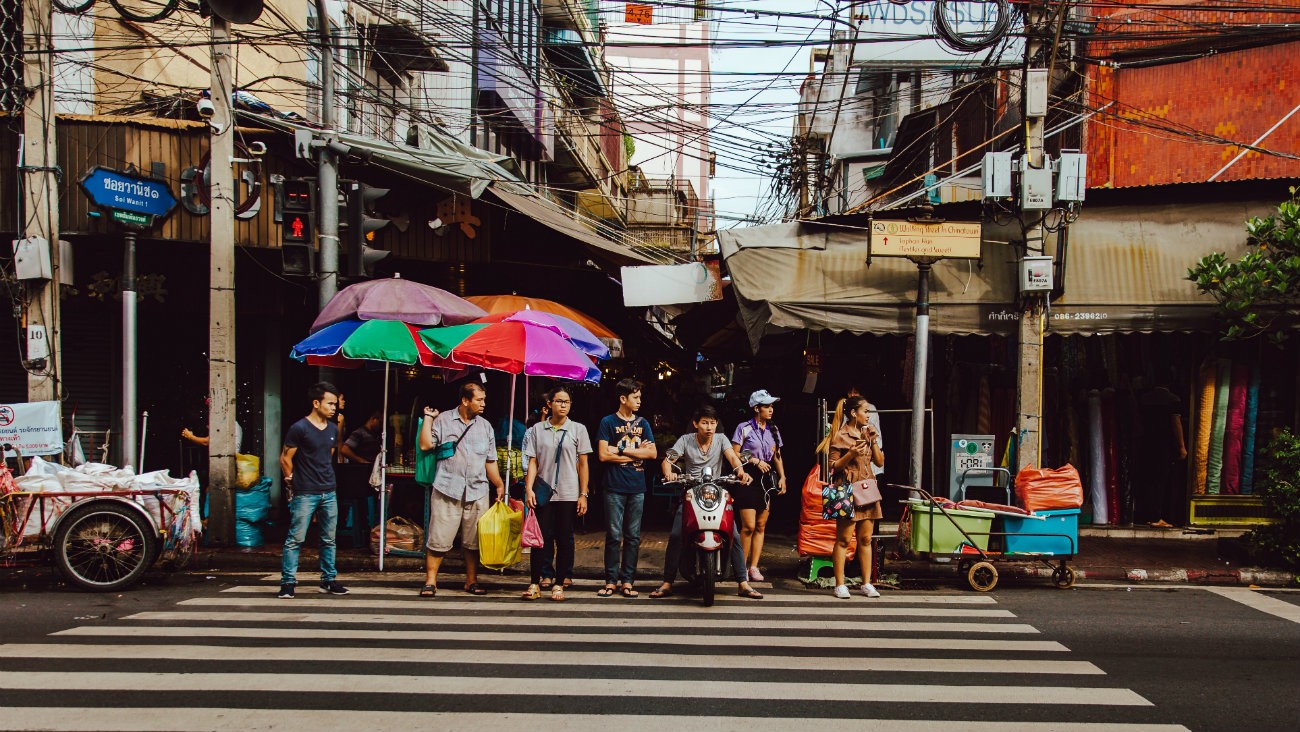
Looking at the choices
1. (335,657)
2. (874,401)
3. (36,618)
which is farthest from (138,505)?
(874,401)

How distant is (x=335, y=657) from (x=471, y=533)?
2.53m

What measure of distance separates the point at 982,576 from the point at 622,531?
3662 millimetres

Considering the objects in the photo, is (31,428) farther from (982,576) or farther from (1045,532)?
(1045,532)

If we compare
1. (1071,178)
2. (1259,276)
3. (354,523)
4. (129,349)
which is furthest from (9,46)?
(1259,276)

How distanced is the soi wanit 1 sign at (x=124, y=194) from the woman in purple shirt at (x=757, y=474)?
25.3 ft

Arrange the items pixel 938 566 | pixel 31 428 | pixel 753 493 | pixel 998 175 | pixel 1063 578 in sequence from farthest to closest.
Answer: pixel 998 175 < pixel 938 566 < pixel 31 428 < pixel 1063 578 < pixel 753 493

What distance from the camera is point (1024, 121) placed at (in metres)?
10.9

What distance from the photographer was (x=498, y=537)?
834 centimetres

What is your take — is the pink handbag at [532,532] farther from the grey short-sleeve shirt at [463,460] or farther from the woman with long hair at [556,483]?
the grey short-sleeve shirt at [463,460]

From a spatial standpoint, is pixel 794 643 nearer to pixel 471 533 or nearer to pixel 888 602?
pixel 888 602

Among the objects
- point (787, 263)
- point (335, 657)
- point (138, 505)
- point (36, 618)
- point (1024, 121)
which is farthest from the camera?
point (787, 263)

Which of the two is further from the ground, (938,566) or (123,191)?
(123,191)

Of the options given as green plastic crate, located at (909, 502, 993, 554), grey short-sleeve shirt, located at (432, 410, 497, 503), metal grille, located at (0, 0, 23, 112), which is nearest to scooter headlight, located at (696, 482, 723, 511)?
grey short-sleeve shirt, located at (432, 410, 497, 503)

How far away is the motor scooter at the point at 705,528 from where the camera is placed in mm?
7816
